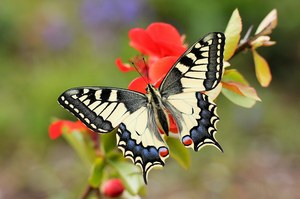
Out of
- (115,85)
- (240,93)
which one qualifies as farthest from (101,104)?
(115,85)

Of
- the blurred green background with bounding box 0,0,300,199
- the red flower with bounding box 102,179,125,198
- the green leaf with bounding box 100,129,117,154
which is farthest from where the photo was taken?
Answer: the blurred green background with bounding box 0,0,300,199

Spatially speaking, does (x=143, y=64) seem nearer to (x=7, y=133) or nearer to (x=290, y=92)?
(x=7, y=133)

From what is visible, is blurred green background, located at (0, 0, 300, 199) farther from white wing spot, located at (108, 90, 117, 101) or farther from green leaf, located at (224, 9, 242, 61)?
green leaf, located at (224, 9, 242, 61)

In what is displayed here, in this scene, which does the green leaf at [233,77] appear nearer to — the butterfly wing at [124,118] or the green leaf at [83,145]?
the butterfly wing at [124,118]

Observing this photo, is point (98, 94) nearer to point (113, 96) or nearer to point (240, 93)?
point (113, 96)

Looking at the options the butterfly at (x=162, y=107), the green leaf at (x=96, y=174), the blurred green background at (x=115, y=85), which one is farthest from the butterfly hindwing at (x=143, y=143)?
the blurred green background at (x=115, y=85)

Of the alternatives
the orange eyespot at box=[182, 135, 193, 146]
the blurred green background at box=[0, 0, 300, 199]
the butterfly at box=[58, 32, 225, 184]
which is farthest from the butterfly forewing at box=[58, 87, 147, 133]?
the blurred green background at box=[0, 0, 300, 199]

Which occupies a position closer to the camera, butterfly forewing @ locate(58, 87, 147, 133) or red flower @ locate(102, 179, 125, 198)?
butterfly forewing @ locate(58, 87, 147, 133)
